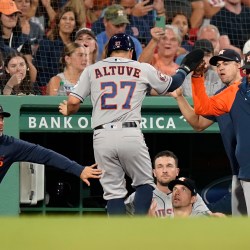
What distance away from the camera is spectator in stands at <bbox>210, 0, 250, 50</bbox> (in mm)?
10727

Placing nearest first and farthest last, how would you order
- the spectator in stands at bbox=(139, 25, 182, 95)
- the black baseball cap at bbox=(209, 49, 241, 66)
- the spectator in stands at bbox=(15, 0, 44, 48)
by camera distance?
the black baseball cap at bbox=(209, 49, 241, 66), the spectator in stands at bbox=(139, 25, 182, 95), the spectator in stands at bbox=(15, 0, 44, 48)

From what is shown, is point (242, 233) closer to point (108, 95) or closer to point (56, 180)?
point (108, 95)

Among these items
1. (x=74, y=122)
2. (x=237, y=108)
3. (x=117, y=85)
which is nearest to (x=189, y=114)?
(x=237, y=108)

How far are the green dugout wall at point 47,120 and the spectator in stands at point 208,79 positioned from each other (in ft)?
1.41

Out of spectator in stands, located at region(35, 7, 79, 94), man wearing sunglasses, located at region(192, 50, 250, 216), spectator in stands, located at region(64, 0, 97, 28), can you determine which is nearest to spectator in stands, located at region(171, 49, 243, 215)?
man wearing sunglasses, located at region(192, 50, 250, 216)

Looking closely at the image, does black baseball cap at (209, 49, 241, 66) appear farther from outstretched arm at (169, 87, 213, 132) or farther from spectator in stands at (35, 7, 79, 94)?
A: spectator in stands at (35, 7, 79, 94)

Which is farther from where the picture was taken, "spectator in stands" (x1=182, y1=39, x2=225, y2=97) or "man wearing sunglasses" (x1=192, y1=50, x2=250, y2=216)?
"spectator in stands" (x1=182, y1=39, x2=225, y2=97)

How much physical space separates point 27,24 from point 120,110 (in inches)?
129

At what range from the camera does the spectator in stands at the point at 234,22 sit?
1073 cm

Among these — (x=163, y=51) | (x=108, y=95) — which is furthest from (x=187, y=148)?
(x=108, y=95)

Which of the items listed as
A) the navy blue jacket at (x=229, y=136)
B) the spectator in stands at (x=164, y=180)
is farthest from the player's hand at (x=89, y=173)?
the spectator in stands at (x=164, y=180)

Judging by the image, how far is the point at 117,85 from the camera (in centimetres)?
737

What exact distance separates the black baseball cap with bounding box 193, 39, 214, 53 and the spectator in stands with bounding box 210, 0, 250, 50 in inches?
29.3

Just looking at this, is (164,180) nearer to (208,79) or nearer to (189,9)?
(208,79)
